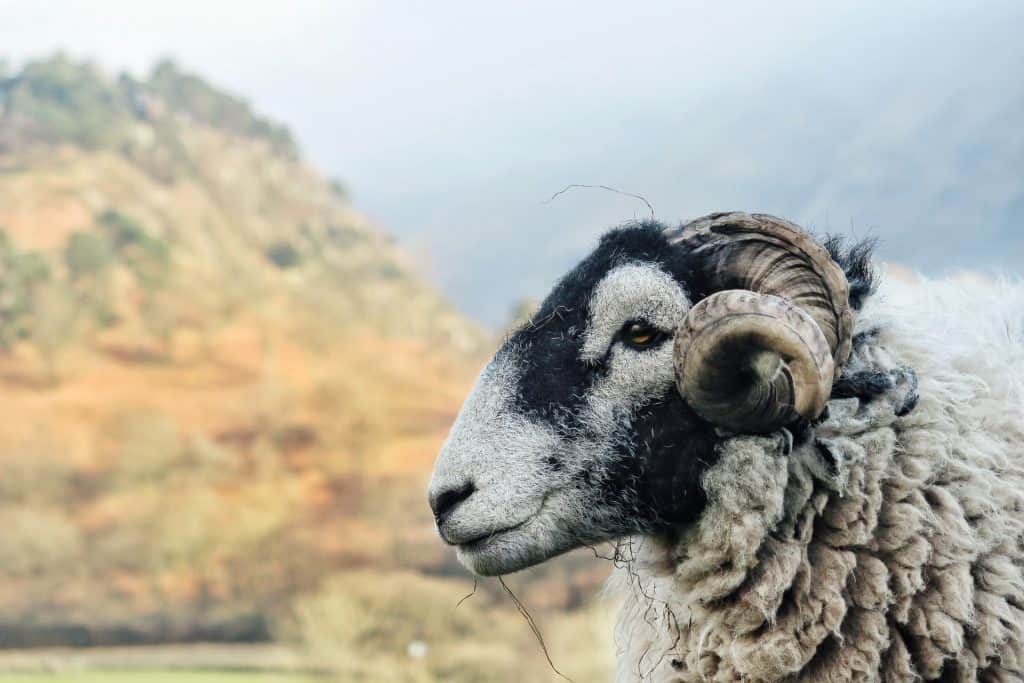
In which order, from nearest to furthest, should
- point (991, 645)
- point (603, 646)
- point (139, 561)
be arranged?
point (991, 645), point (603, 646), point (139, 561)

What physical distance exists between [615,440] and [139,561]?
13236mm

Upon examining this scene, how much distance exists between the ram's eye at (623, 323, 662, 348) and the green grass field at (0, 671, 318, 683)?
10.4 metres

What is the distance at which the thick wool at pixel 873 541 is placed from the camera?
2.27m

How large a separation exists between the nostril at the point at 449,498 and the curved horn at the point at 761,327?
658 millimetres

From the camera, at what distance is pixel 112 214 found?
16562 millimetres

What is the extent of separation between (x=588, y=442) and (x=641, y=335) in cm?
35

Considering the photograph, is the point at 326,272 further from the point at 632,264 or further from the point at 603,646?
the point at 632,264

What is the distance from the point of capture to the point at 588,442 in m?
2.42

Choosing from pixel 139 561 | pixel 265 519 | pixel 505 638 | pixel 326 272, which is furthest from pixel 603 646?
pixel 326 272

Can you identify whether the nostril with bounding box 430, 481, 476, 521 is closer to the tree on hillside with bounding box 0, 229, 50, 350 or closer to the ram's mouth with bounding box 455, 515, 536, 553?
the ram's mouth with bounding box 455, 515, 536, 553

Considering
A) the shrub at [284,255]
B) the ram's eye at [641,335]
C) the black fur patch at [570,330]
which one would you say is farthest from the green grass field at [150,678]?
the ram's eye at [641,335]

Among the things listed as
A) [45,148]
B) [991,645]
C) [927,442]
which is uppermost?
[45,148]

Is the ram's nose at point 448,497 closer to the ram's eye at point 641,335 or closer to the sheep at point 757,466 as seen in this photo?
the sheep at point 757,466

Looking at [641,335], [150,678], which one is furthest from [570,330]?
[150,678]
